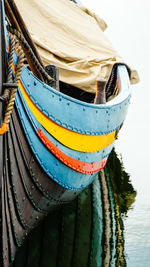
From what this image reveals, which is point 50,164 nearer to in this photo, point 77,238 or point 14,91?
point 14,91

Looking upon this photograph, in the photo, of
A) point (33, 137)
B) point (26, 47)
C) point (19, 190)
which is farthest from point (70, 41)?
point (19, 190)

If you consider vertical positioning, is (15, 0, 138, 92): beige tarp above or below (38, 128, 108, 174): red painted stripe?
above

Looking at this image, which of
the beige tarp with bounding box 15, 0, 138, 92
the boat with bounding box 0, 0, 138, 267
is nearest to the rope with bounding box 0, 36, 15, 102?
the boat with bounding box 0, 0, 138, 267

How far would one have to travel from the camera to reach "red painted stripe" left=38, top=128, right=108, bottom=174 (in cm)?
263

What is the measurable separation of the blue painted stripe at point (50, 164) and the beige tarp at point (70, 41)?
1331 mm

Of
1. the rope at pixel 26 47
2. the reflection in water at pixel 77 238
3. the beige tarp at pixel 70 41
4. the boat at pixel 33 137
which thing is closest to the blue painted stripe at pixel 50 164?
the boat at pixel 33 137

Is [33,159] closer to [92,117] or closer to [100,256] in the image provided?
[92,117]

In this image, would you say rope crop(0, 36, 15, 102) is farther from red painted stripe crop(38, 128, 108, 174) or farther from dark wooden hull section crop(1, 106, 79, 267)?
red painted stripe crop(38, 128, 108, 174)

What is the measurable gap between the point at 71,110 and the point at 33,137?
42 cm

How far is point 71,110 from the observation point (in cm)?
284

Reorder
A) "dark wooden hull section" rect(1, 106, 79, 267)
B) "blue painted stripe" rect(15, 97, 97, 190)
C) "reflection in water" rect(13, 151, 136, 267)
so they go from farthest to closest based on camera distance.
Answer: "reflection in water" rect(13, 151, 136, 267) → "blue painted stripe" rect(15, 97, 97, 190) → "dark wooden hull section" rect(1, 106, 79, 267)

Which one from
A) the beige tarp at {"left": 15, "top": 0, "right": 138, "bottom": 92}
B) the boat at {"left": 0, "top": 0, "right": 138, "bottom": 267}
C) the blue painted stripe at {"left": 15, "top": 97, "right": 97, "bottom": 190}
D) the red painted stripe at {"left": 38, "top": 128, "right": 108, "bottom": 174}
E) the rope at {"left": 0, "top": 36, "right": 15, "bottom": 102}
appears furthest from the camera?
the beige tarp at {"left": 15, "top": 0, "right": 138, "bottom": 92}

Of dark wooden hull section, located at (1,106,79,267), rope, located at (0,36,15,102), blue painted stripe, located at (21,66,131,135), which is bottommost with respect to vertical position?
dark wooden hull section, located at (1,106,79,267)

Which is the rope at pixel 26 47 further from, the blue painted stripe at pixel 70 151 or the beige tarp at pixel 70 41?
the beige tarp at pixel 70 41
